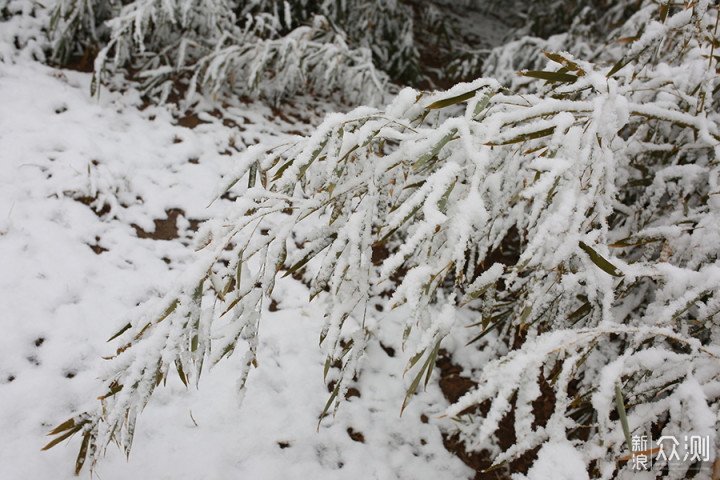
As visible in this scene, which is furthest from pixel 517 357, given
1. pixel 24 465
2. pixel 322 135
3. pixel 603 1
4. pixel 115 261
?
pixel 603 1

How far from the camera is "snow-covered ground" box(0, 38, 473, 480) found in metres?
1.39

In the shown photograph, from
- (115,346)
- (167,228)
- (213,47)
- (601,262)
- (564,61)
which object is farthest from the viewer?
(213,47)

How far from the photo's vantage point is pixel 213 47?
3.46m

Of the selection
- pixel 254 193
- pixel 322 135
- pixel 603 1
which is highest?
pixel 603 1

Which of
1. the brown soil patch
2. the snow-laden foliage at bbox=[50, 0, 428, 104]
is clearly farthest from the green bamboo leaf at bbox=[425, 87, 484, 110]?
the snow-laden foliage at bbox=[50, 0, 428, 104]

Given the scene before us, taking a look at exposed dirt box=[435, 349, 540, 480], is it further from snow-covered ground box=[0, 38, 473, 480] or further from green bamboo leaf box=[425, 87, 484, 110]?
green bamboo leaf box=[425, 87, 484, 110]

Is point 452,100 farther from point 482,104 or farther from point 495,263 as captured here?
point 495,263

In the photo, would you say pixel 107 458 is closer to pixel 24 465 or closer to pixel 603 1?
pixel 24 465

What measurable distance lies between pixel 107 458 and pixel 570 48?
4.43 metres

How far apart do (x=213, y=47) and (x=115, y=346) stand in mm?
2829

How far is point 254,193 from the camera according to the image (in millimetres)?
1030

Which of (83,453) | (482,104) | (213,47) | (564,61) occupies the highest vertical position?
(213,47)

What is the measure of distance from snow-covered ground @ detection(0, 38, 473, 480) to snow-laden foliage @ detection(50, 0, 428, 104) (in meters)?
0.61

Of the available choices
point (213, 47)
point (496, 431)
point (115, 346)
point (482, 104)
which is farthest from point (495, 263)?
point (213, 47)
